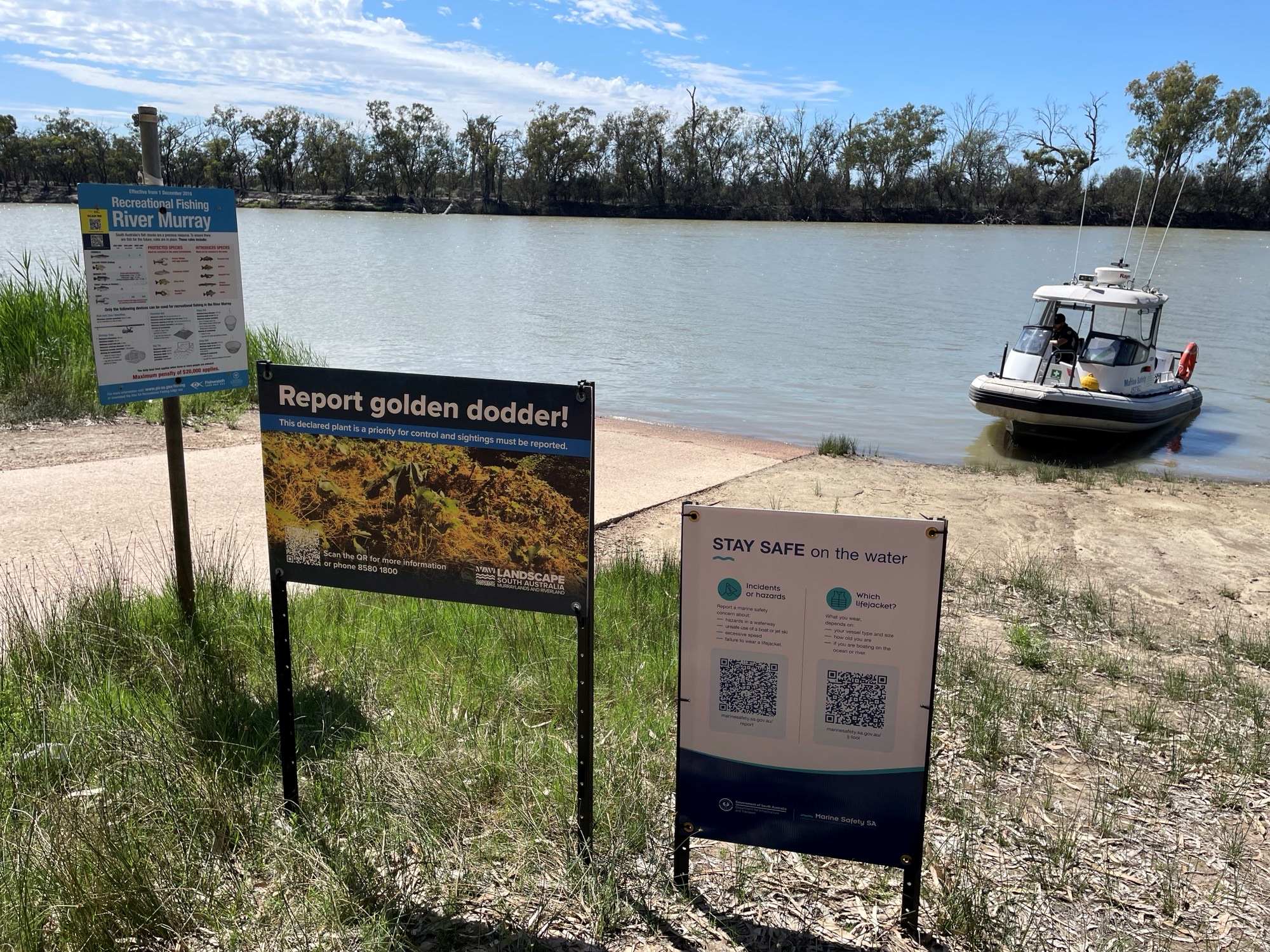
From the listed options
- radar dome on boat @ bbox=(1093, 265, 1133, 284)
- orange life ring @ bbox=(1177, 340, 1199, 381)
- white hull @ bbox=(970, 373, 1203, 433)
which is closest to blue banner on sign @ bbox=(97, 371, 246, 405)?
white hull @ bbox=(970, 373, 1203, 433)

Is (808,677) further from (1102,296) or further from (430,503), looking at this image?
(1102,296)

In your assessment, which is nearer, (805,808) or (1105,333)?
(805,808)

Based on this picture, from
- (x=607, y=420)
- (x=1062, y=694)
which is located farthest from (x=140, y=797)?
(x=607, y=420)

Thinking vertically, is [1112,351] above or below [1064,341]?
below

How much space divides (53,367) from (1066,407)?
13.2m

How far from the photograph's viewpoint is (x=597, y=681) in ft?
15.1

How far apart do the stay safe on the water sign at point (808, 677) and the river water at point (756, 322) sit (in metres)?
13.6

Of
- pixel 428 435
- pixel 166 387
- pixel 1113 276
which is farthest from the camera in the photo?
pixel 1113 276

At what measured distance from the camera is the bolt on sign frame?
9.79 feet

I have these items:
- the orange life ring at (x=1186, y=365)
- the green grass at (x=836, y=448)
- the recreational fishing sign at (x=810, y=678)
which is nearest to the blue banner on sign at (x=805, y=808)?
the recreational fishing sign at (x=810, y=678)

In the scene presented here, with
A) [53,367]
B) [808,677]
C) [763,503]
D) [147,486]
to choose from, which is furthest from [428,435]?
[53,367]

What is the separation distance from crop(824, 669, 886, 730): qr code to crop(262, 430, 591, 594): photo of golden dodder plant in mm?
777

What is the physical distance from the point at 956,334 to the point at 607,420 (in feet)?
56.5

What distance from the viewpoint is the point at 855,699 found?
9.49 ft
